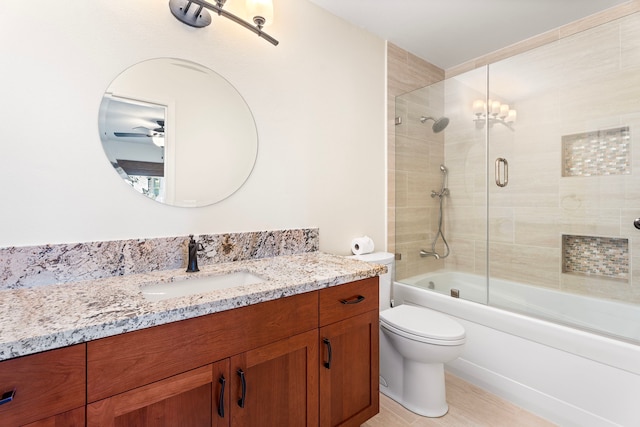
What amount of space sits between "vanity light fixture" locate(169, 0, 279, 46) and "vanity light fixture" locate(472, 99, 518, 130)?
1690 mm

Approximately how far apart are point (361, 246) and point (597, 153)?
5.45 feet

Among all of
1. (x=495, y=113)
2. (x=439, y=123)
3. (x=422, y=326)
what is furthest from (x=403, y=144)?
(x=422, y=326)

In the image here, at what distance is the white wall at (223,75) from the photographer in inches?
42.3

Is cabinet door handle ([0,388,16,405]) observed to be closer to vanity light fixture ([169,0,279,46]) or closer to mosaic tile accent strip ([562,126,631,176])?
vanity light fixture ([169,0,279,46])

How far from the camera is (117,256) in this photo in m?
1.21

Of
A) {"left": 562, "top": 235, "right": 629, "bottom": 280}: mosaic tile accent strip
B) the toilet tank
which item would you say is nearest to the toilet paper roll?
the toilet tank

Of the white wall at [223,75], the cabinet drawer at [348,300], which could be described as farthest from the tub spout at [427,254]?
the cabinet drawer at [348,300]

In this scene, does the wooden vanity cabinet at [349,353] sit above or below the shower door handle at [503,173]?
below

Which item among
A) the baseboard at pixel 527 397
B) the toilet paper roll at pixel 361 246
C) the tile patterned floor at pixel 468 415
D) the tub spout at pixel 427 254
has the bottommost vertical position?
the tile patterned floor at pixel 468 415

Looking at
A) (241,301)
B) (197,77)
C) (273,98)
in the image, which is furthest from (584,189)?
(197,77)

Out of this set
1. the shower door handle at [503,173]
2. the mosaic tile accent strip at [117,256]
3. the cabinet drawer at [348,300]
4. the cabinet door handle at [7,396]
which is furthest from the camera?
the shower door handle at [503,173]

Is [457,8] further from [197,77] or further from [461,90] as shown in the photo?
[197,77]

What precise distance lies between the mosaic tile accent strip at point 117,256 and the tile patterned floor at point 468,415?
1076 millimetres

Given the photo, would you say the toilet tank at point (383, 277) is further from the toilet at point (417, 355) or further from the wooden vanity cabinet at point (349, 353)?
the wooden vanity cabinet at point (349, 353)
